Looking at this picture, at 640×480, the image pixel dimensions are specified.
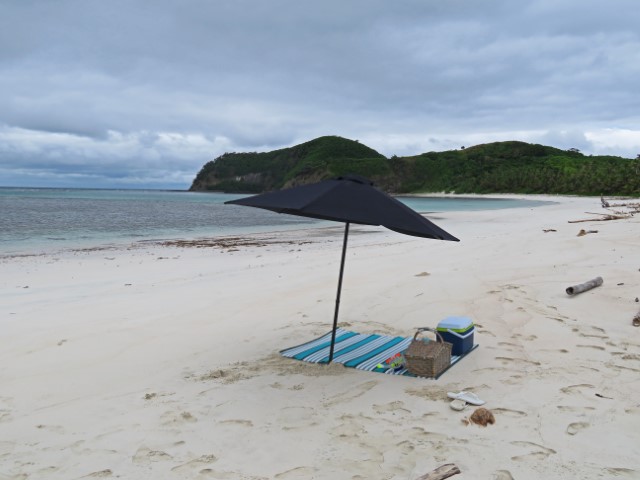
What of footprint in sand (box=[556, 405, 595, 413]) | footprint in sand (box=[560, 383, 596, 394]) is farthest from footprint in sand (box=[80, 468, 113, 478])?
footprint in sand (box=[560, 383, 596, 394])

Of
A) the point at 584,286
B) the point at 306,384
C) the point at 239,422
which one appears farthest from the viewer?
the point at 584,286

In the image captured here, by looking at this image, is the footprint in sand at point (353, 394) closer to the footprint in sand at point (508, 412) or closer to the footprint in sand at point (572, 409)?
the footprint in sand at point (508, 412)

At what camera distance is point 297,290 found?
29.9 ft

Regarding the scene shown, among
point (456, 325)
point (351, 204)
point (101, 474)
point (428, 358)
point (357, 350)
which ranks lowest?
point (101, 474)

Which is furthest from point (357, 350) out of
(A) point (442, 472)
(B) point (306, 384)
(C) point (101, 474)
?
(C) point (101, 474)

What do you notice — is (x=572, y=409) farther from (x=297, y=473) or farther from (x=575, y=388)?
(x=297, y=473)

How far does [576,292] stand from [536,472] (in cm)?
509

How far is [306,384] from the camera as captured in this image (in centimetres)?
470

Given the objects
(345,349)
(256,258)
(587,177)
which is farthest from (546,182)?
(345,349)

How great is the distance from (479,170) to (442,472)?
5077 inches

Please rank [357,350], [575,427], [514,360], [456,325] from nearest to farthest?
[575,427] → [514,360] → [456,325] → [357,350]

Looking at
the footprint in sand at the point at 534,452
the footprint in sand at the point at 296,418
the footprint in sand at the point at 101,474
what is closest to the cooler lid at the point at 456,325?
the footprint in sand at the point at 534,452

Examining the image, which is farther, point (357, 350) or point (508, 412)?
point (357, 350)

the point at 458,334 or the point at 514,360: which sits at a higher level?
the point at 458,334
